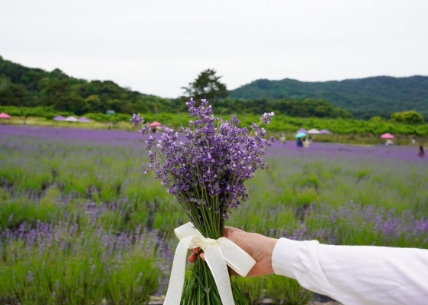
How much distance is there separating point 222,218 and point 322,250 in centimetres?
26

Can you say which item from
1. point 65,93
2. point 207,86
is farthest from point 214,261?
point 207,86

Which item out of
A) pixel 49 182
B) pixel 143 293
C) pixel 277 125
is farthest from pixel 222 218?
pixel 277 125

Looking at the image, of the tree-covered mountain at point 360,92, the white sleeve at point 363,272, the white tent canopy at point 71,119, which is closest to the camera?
the white sleeve at point 363,272

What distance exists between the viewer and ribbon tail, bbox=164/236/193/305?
1.04 m

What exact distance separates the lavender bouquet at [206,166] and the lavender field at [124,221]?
1.34 metres

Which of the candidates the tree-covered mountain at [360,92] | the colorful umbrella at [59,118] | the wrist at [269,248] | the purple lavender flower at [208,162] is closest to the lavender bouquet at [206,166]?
the purple lavender flower at [208,162]

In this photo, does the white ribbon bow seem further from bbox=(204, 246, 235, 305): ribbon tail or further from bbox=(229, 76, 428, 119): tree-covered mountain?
bbox=(229, 76, 428, 119): tree-covered mountain

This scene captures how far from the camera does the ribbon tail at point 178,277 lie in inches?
41.0

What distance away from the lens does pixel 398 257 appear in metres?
0.89

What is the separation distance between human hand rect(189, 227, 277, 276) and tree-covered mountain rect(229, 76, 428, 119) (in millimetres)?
58659

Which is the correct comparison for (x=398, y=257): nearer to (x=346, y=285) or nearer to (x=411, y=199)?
(x=346, y=285)

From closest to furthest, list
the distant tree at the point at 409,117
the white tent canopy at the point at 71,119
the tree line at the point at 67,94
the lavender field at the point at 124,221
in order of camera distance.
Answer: the lavender field at the point at 124,221 < the tree line at the point at 67,94 < the white tent canopy at the point at 71,119 < the distant tree at the point at 409,117

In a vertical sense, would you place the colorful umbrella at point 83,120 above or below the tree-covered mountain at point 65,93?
below

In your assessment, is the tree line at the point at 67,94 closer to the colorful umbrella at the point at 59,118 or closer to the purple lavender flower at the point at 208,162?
the colorful umbrella at the point at 59,118
